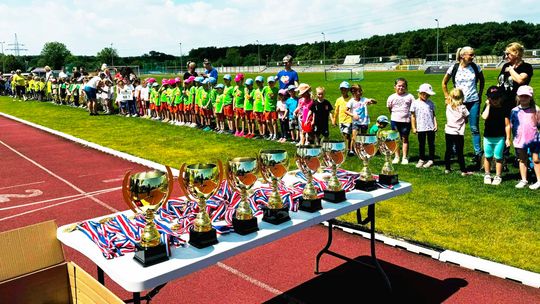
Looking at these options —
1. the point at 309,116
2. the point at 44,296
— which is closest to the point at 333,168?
the point at 44,296

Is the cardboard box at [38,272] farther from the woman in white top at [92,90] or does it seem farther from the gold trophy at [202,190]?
the woman in white top at [92,90]

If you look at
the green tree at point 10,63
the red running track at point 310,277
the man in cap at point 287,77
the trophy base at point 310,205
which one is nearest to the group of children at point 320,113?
the man in cap at point 287,77

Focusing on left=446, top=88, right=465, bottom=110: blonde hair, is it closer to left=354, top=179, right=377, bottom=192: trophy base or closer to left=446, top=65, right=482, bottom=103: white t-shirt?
left=446, top=65, right=482, bottom=103: white t-shirt

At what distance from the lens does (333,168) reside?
11.8ft

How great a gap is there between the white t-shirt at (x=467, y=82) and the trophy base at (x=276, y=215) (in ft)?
21.7

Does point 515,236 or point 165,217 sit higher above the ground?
point 165,217

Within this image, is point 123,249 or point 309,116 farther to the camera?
point 309,116

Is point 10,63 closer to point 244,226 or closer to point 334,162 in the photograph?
point 334,162

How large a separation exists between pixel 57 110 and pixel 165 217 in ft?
77.5

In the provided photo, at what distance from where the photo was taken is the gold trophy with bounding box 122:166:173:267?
238cm

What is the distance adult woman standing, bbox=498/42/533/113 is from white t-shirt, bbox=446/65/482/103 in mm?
504

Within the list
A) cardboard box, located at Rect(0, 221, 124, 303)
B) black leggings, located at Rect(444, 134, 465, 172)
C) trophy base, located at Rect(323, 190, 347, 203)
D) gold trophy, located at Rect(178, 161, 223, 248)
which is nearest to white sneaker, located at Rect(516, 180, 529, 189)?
black leggings, located at Rect(444, 134, 465, 172)

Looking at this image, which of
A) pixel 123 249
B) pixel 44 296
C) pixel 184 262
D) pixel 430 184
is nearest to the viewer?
pixel 184 262

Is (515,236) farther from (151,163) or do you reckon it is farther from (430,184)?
(151,163)
